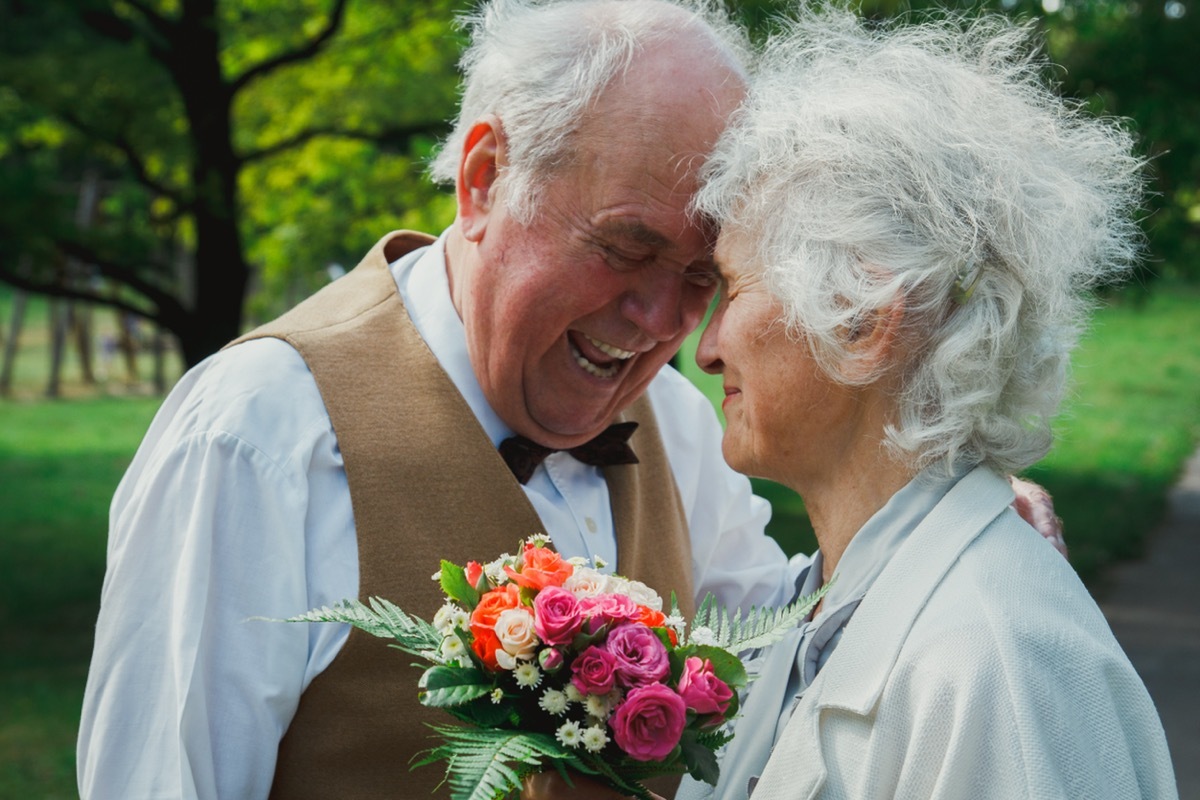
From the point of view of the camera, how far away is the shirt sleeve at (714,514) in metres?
3.34

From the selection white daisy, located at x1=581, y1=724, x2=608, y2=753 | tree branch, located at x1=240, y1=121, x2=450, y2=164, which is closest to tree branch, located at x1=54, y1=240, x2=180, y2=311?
tree branch, located at x1=240, y1=121, x2=450, y2=164

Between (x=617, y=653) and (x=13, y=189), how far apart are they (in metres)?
6.60

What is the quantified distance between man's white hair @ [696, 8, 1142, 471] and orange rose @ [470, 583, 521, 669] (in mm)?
695

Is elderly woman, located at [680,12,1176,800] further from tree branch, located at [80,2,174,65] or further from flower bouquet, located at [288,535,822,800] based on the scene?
tree branch, located at [80,2,174,65]

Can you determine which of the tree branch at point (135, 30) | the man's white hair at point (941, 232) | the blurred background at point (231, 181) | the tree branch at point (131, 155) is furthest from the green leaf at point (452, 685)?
the tree branch at point (135, 30)

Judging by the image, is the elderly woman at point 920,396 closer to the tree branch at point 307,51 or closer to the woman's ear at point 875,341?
the woman's ear at point 875,341

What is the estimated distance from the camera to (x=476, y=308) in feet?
9.09

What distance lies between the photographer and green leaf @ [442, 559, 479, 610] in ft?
6.88

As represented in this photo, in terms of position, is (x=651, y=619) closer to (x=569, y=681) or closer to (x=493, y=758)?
(x=569, y=681)

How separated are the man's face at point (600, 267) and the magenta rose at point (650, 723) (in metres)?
1.03

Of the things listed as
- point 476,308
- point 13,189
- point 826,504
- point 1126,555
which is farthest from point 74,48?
point 1126,555

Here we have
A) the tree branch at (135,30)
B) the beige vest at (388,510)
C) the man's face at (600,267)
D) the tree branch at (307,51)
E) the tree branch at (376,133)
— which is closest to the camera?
the beige vest at (388,510)

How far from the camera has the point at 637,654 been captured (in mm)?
1947

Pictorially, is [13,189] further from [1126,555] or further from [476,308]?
[1126,555]
